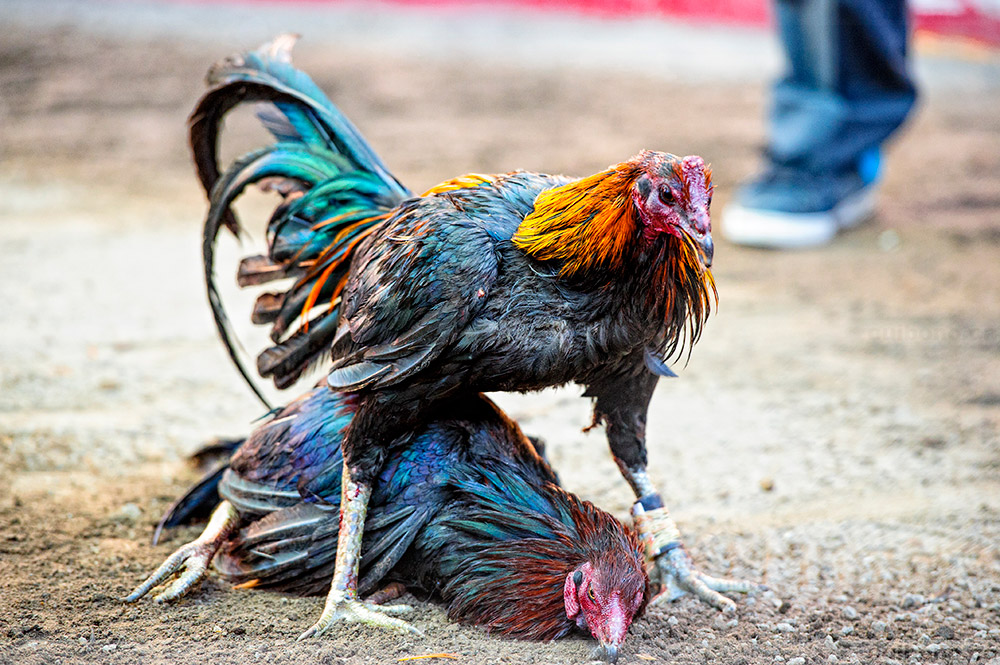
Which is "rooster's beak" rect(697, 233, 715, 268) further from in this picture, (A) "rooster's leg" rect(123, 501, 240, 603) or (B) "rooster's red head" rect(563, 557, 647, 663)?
(A) "rooster's leg" rect(123, 501, 240, 603)

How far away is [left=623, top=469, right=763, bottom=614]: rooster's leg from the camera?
10.1 ft

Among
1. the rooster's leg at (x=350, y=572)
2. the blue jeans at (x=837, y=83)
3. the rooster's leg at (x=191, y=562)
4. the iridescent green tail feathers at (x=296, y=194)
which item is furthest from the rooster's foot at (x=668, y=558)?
the blue jeans at (x=837, y=83)

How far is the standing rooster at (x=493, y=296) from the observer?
2496mm

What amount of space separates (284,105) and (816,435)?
2.71 meters

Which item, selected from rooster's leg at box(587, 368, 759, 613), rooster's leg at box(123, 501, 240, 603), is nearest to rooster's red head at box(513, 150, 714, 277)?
rooster's leg at box(587, 368, 759, 613)

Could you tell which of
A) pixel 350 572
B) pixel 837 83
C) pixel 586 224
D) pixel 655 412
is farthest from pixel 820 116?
pixel 350 572

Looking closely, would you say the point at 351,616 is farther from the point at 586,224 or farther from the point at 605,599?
the point at 586,224

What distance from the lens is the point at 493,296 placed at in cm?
261

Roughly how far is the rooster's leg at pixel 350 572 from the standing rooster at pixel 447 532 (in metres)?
0.07

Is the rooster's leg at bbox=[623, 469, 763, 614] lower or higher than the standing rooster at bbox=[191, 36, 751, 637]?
lower

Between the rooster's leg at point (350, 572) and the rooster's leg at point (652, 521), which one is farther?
the rooster's leg at point (652, 521)

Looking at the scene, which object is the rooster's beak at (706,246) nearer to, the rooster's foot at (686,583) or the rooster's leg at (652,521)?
the rooster's leg at (652,521)

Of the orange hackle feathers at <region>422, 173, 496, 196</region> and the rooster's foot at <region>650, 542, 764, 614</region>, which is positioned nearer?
the orange hackle feathers at <region>422, 173, 496, 196</region>

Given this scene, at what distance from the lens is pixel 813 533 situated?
3.65 m
